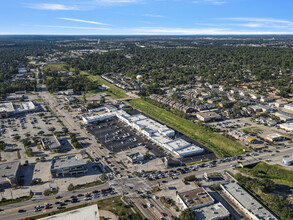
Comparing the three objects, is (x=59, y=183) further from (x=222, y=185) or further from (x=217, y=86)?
(x=217, y=86)

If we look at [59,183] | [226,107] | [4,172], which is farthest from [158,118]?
[4,172]

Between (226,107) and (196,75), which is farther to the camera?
(196,75)

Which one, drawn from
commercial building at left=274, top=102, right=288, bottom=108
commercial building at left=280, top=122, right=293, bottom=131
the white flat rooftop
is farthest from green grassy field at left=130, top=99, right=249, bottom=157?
the white flat rooftop

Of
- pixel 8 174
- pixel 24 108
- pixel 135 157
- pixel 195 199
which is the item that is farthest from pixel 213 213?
pixel 24 108

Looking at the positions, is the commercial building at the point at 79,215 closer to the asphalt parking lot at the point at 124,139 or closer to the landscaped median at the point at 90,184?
the landscaped median at the point at 90,184

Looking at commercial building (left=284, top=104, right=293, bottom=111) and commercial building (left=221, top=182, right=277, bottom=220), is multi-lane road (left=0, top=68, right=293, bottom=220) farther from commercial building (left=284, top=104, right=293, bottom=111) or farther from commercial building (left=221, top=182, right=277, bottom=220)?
commercial building (left=284, top=104, right=293, bottom=111)

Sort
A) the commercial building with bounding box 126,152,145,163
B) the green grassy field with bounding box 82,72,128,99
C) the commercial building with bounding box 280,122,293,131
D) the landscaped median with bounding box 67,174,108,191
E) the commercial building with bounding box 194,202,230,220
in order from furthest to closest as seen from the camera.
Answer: the green grassy field with bounding box 82,72,128,99 → the commercial building with bounding box 280,122,293,131 → the commercial building with bounding box 126,152,145,163 → the landscaped median with bounding box 67,174,108,191 → the commercial building with bounding box 194,202,230,220

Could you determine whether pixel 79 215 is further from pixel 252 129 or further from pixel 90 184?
pixel 252 129
